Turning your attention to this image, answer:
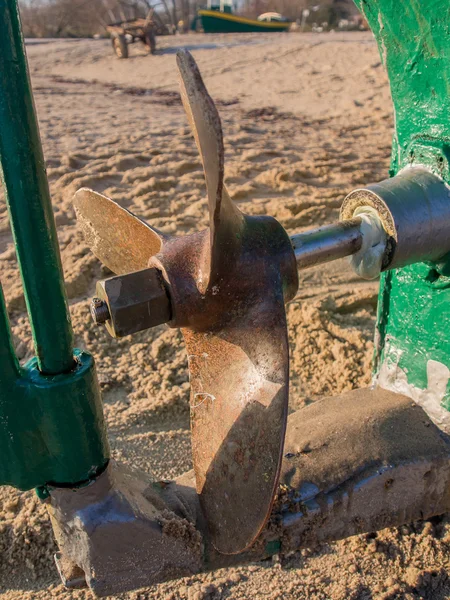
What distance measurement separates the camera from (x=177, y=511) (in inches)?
57.9

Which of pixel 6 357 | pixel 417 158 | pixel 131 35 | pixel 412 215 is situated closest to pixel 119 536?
pixel 6 357

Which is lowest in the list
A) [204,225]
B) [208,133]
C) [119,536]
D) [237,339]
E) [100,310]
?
[204,225]

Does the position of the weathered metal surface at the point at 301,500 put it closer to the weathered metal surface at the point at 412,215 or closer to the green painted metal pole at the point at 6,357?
the green painted metal pole at the point at 6,357

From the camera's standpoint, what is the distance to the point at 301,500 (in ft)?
5.10

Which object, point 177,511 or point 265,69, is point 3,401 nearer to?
point 177,511

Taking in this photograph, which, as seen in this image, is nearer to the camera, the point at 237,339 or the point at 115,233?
the point at 237,339

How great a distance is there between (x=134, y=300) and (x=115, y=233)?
38 cm

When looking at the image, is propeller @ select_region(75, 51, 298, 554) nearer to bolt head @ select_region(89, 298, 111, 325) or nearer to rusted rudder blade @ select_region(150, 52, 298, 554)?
rusted rudder blade @ select_region(150, 52, 298, 554)

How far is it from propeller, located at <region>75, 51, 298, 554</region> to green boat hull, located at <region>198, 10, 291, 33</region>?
19.7 m

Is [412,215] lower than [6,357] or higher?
higher

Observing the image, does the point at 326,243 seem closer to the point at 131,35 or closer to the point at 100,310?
the point at 100,310

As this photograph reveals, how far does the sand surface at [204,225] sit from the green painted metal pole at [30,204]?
3.09 feet

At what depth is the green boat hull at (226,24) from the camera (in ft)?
62.3

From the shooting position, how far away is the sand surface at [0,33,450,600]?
1771mm
